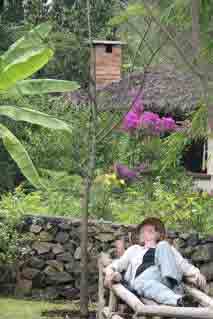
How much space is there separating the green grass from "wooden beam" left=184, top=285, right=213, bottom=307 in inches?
102

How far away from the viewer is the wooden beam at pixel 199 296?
6.56 meters

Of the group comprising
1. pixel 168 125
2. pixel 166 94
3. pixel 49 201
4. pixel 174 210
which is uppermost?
pixel 166 94

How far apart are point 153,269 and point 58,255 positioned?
11.3ft

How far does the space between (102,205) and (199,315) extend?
5.59 metres

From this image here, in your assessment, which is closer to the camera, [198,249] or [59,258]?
[198,249]

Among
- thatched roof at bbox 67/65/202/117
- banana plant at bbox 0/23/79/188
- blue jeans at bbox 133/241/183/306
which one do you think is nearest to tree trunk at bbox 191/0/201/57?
blue jeans at bbox 133/241/183/306

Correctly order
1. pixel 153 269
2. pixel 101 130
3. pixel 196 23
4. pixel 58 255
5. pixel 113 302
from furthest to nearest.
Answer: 1. pixel 58 255
2. pixel 101 130
3. pixel 196 23
4. pixel 153 269
5. pixel 113 302

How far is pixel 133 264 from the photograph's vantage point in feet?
24.5

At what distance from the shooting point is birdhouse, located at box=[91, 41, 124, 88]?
2127cm

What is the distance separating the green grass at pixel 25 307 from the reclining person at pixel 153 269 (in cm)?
204

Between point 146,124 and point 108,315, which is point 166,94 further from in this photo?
point 108,315

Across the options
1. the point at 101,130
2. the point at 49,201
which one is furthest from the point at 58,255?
the point at 101,130

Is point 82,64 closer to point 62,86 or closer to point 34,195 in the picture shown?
point 62,86

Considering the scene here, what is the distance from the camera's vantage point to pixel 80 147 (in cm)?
1155
